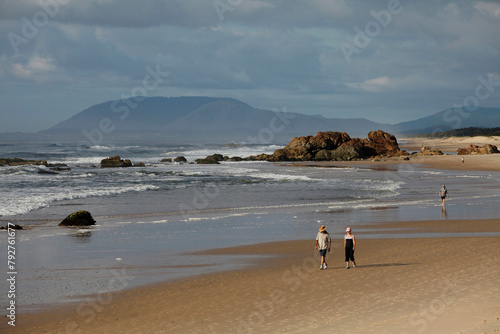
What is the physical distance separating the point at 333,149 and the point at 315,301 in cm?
6588

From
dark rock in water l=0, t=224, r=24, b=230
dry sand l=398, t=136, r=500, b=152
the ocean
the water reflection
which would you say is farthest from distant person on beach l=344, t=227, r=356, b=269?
dry sand l=398, t=136, r=500, b=152

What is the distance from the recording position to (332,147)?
76188 millimetres

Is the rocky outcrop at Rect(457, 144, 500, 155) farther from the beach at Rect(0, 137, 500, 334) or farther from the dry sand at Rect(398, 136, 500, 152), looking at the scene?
the beach at Rect(0, 137, 500, 334)

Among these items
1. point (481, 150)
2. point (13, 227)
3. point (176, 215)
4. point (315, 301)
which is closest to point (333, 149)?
point (481, 150)

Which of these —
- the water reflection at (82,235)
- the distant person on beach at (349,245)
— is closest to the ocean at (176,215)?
the water reflection at (82,235)

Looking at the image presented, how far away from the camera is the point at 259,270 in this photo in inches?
541

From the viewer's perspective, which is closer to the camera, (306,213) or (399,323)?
Result: (399,323)

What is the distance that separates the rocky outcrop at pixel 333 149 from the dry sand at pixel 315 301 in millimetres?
58568

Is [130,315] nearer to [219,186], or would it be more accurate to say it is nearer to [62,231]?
[62,231]

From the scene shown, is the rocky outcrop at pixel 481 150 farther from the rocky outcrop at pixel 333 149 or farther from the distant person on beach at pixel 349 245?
the distant person on beach at pixel 349 245

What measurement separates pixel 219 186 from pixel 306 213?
1448 cm

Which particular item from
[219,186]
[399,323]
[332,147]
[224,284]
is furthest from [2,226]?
[332,147]

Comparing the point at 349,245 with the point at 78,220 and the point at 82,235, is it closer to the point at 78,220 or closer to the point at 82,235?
the point at 82,235

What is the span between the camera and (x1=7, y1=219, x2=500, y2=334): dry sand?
9398mm
